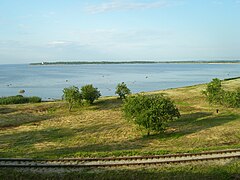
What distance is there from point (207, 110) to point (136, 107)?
19665mm

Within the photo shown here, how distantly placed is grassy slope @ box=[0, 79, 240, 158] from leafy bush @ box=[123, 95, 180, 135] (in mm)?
1407

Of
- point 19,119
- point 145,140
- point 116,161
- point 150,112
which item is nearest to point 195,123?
point 150,112

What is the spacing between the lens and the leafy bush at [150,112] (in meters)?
33.8

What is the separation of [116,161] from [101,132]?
1676cm

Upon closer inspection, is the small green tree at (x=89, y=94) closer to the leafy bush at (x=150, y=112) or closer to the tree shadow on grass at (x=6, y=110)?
the tree shadow on grass at (x=6, y=110)

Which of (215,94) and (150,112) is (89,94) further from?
(150,112)

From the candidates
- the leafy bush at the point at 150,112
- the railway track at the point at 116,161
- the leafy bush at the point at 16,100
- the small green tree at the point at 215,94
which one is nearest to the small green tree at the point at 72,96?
the leafy bush at the point at 16,100

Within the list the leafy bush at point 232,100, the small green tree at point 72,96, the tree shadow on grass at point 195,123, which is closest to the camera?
the tree shadow on grass at point 195,123

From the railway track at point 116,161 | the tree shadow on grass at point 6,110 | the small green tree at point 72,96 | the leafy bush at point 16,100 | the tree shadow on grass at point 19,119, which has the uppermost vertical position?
the small green tree at point 72,96

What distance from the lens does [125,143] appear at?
30281 mm

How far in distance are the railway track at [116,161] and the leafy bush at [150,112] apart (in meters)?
13.1

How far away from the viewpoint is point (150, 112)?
33844 millimetres

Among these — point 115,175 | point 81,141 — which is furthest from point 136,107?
point 115,175

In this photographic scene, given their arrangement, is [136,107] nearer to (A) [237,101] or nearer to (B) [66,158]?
(B) [66,158]
